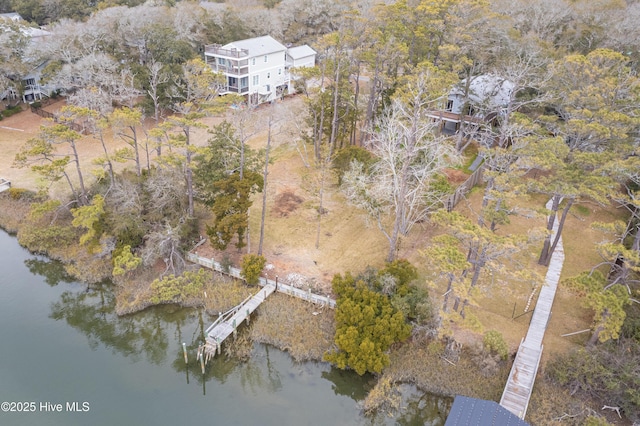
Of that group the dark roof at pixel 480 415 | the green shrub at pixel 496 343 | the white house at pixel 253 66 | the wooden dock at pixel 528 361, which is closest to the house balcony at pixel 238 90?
the white house at pixel 253 66

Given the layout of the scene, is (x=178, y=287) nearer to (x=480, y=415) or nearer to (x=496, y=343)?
(x=480, y=415)

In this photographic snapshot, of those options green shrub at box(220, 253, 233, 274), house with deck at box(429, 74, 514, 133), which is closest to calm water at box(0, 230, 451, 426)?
green shrub at box(220, 253, 233, 274)

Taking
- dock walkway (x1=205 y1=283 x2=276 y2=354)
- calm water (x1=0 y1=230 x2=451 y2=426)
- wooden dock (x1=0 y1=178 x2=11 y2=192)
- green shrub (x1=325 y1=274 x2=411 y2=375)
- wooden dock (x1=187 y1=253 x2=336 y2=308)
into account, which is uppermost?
green shrub (x1=325 y1=274 x2=411 y2=375)

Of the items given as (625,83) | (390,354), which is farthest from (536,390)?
(625,83)

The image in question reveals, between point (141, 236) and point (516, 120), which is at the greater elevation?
point (516, 120)

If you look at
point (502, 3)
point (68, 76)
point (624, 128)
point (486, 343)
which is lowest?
point (486, 343)

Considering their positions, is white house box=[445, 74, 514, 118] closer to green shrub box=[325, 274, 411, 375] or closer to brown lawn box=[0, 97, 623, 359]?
brown lawn box=[0, 97, 623, 359]

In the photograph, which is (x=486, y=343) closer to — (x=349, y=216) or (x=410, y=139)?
(x=410, y=139)

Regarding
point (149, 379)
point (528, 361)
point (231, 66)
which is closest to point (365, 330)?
point (528, 361)
